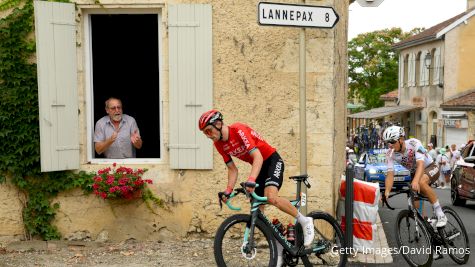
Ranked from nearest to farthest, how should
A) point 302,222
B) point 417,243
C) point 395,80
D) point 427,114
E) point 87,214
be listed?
point 302,222, point 417,243, point 87,214, point 427,114, point 395,80

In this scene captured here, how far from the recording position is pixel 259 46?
316 inches

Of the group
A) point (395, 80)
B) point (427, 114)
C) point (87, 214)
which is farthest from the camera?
point (395, 80)

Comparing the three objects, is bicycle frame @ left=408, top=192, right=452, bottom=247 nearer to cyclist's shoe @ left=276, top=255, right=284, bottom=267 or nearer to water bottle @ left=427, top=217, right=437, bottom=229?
water bottle @ left=427, top=217, right=437, bottom=229

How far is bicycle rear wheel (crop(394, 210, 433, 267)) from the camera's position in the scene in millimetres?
7605

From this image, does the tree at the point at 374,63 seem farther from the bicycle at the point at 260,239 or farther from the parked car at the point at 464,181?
the bicycle at the point at 260,239

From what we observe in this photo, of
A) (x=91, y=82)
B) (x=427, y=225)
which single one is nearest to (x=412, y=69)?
(x=427, y=225)

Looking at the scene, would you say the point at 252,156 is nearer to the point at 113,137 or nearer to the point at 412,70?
the point at 113,137

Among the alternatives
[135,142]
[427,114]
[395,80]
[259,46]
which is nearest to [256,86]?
[259,46]

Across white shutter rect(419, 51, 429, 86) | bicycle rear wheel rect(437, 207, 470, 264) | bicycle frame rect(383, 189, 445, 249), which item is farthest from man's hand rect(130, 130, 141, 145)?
→ white shutter rect(419, 51, 429, 86)

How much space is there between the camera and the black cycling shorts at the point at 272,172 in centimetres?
646

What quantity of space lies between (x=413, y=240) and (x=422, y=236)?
0.36 ft

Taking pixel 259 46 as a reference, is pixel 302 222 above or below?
below

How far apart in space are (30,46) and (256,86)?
269cm

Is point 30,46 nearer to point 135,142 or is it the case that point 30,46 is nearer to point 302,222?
point 135,142
